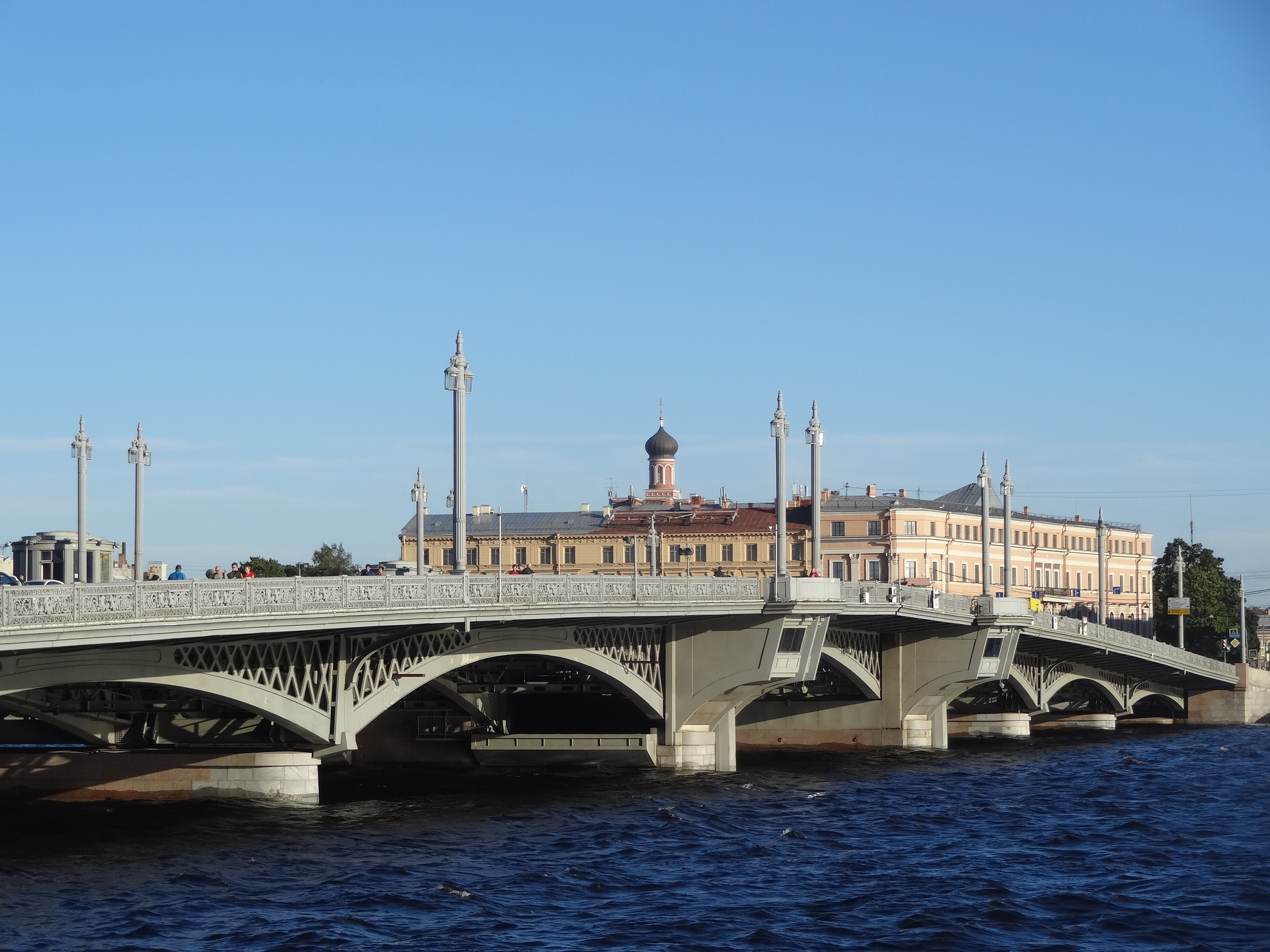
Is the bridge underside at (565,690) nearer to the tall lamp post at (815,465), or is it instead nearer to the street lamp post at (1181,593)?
the tall lamp post at (815,465)

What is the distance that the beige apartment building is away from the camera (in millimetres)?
110375

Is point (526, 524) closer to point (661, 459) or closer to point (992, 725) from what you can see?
point (661, 459)

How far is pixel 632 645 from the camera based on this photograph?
47750mm

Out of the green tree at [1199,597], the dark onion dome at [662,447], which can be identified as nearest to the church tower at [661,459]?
the dark onion dome at [662,447]

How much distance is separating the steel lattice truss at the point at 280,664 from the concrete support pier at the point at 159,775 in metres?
→ 2.39

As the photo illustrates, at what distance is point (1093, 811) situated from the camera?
4328 centimetres

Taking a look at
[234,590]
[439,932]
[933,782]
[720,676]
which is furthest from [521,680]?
[439,932]

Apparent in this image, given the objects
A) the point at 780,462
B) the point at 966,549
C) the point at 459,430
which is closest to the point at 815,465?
the point at 780,462

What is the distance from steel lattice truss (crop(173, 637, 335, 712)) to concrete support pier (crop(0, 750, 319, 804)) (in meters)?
2.39

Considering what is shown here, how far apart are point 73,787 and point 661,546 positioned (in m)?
74.2

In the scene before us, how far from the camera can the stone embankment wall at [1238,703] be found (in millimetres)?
80812

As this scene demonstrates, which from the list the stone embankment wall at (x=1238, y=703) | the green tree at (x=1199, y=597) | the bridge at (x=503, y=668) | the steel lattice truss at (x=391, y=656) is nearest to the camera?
the bridge at (x=503, y=668)

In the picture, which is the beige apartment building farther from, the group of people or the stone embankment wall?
the group of people

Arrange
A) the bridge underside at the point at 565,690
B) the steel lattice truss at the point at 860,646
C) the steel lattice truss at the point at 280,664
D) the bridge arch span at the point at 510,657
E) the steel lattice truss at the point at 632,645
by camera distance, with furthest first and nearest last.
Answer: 1. the steel lattice truss at the point at 860,646
2. the steel lattice truss at the point at 632,645
3. the bridge arch span at the point at 510,657
4. the bridge underside at the point at 565,690
5. the steel lattice truss at the point at 280,664
